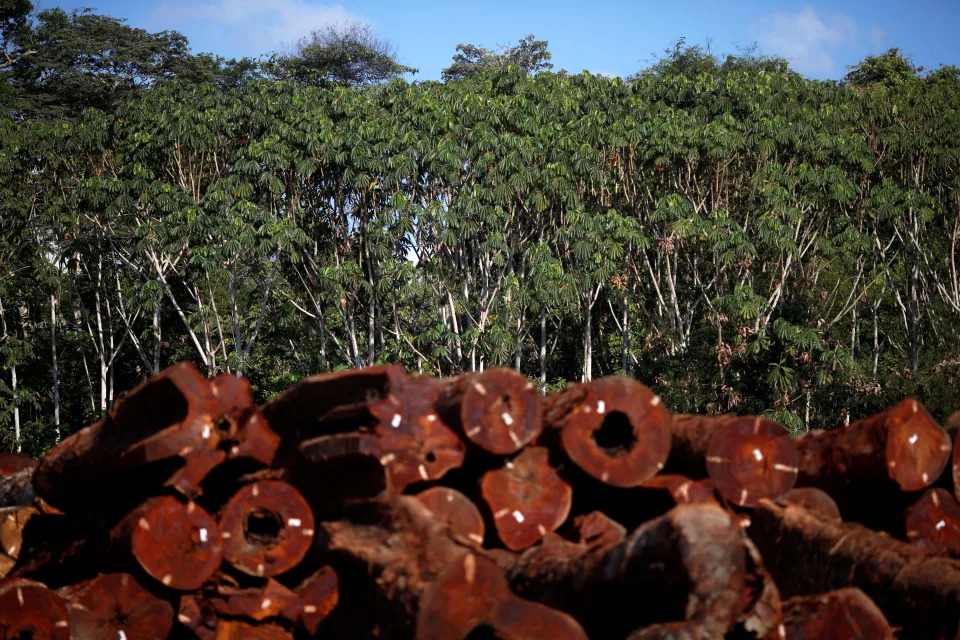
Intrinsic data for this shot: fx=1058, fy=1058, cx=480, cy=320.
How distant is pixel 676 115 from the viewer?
1916 cm

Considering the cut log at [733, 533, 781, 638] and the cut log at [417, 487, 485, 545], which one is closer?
the cut log at [733, 533, 781, 638]

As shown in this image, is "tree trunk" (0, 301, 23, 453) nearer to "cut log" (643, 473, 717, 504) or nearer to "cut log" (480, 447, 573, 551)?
"cut log" (480, 447, 573, 551)

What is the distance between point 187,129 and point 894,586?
17.2 metres

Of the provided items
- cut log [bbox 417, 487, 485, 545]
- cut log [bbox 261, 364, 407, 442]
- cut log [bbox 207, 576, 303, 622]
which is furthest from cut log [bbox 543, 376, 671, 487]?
cut log [bbox 207, 576, 303, 622]

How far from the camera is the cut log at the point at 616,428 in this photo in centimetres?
535

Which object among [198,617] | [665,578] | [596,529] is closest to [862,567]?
[596,529]

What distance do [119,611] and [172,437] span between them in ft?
3.37

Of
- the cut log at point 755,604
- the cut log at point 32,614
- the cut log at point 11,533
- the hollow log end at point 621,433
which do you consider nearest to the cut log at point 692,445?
the hollow log end at point 621,433

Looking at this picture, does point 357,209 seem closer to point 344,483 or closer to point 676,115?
point 676,115

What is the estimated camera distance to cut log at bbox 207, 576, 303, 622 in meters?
5.57

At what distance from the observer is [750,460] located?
5500 millimetres

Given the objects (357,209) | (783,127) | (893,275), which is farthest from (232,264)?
(893,275)

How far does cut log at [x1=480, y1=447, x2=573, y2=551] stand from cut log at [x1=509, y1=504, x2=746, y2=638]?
2.38ft

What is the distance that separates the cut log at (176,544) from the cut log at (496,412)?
146 centimetres
